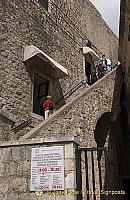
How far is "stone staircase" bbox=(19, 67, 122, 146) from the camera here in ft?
26.4

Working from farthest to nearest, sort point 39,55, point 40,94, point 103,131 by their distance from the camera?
point 103,131
point 40,94
point 39,55

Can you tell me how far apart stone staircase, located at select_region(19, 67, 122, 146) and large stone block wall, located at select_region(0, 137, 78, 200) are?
2.42 feet

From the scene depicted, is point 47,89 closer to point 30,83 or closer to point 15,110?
point 30,83

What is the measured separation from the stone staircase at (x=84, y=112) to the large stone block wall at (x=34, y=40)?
1819 millimetres

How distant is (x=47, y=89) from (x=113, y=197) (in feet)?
16.9

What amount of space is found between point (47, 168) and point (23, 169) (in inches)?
21.1

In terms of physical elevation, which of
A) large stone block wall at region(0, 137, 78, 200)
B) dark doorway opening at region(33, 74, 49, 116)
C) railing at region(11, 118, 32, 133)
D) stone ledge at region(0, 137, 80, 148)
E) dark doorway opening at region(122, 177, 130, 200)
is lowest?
dark doorway opening at region(122, 177, 130, 200)

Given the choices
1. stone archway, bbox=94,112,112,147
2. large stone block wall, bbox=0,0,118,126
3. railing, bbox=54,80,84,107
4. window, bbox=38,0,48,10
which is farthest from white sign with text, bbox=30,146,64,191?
window, bbox=38,0,48,10

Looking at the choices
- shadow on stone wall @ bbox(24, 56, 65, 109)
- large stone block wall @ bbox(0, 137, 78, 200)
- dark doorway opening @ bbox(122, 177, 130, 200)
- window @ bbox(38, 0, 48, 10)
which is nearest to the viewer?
large stone block wall @ bbox(0, 137, 78, 200)

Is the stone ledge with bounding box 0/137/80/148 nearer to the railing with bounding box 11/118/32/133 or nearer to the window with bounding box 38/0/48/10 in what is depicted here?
the railing with bounding box 11/118/32/133

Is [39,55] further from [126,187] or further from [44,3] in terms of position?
[126,187]

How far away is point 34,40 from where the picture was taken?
37.8 feet

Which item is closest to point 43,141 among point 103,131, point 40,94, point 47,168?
point 47,168

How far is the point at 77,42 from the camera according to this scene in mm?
15562
